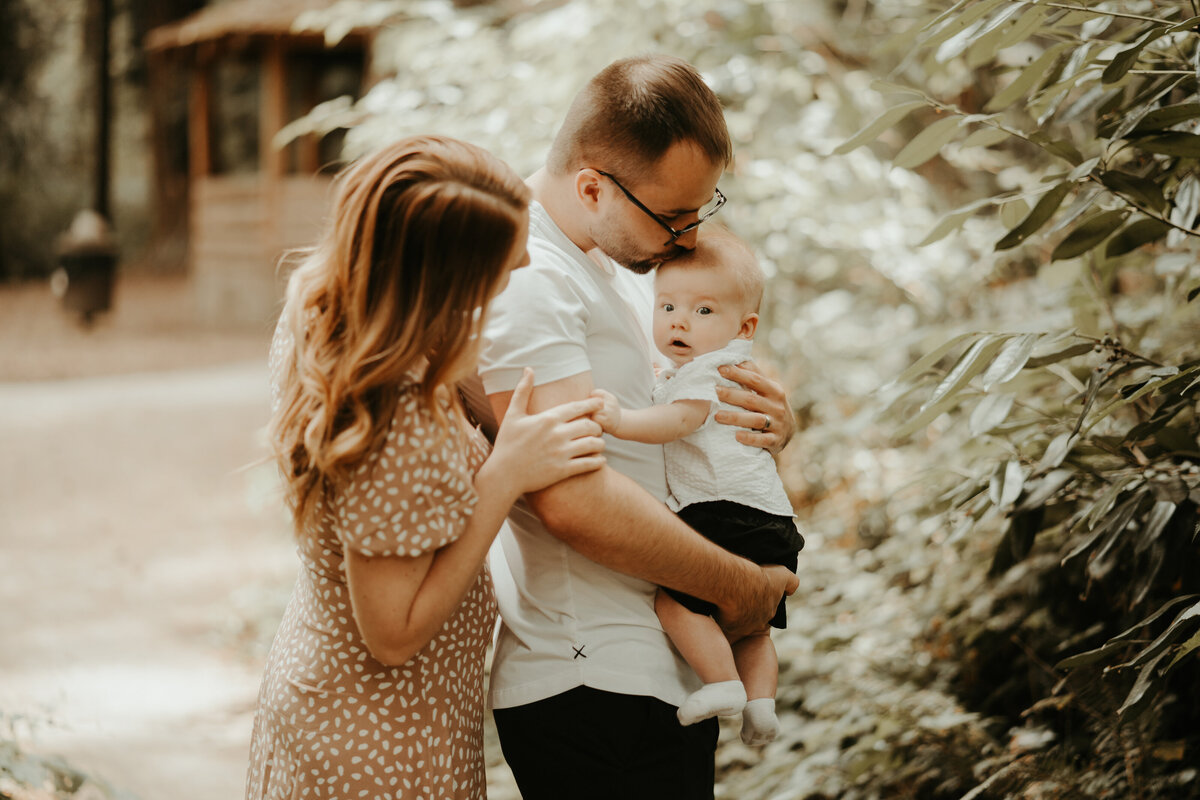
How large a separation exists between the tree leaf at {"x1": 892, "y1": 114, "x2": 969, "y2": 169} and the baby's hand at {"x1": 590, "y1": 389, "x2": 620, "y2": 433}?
822 mm

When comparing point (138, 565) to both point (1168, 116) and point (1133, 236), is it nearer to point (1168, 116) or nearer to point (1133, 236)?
point (1133, 236)

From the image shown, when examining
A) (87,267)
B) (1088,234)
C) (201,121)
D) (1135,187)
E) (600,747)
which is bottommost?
(87,267)

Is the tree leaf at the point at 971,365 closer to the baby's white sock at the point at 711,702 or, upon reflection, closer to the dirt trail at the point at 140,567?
the baby's white sock at the point at 711,702

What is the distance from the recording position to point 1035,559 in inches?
121

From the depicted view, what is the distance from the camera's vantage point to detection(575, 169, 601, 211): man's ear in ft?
5.75

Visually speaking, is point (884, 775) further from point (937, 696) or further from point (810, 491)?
point (810, 491)

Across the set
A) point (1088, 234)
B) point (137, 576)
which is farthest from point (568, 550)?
point (137, 576)

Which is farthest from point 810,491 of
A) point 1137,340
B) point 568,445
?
point 568,445

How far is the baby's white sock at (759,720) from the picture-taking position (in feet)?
6.21

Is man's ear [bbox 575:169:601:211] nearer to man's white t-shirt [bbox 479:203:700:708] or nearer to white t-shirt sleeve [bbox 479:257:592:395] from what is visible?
man's white t-shirt [bbox 479:203:700:708]

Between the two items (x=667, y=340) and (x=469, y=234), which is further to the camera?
(x=667, y=340)

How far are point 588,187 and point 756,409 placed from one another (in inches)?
19.4

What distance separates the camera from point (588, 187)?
5.78 ft

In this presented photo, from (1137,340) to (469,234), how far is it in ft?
5.12
